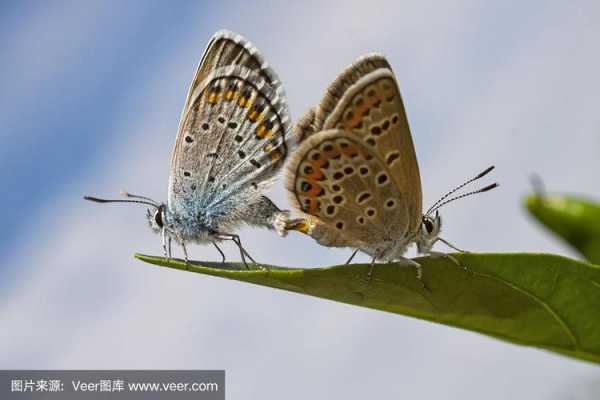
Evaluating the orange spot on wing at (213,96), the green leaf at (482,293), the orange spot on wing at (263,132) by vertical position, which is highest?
the orange spot on wing at (213,96)

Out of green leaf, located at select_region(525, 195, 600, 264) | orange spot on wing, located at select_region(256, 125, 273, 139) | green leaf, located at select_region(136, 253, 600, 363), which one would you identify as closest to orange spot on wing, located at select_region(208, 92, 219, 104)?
orange spot on wing, located at select_region(256, 125, 273, 139)

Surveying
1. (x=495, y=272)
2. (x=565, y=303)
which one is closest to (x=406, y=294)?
(x=495, y=272)

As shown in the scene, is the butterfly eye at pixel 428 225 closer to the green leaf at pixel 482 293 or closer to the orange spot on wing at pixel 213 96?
the green leaf at pixel 482 293

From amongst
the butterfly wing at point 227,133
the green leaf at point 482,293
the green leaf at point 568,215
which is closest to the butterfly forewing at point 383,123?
the green leaf at point 482,293

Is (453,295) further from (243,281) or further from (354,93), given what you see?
(354,93)

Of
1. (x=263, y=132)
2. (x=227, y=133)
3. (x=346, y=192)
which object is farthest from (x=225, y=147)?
(x=346, y=192)

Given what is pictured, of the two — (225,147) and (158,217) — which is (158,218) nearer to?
(158,217)

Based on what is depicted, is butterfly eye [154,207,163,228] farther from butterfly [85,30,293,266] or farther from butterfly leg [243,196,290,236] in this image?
butterfly leg [243,196,290,236]
